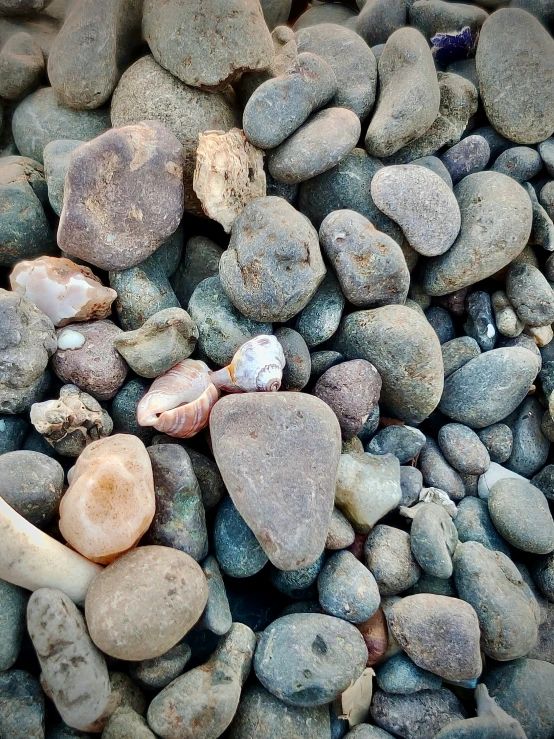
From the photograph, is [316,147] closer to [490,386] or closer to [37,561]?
[490,386]

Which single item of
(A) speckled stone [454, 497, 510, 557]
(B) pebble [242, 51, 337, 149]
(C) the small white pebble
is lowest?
(A) speckled stone [454, 497, 510, 557]

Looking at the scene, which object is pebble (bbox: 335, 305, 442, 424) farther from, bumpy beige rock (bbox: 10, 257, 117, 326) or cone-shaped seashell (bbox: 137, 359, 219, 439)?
bumpy beige rock (bbox: 10, 257, 117, 326)

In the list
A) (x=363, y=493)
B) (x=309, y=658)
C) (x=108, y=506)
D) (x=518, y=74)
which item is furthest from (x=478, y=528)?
(x=518, y=74)

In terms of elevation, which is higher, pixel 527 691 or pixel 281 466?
pixel 281 466

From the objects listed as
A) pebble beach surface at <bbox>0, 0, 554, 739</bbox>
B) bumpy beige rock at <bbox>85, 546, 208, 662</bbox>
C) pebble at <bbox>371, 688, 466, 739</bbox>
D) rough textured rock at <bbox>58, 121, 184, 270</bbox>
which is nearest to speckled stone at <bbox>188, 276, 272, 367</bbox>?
pebble beach surface at <bbox>0, 0, 554, 739</bbox>

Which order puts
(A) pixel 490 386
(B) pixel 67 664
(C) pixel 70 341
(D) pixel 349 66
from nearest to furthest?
1. (B) pixel 67 664
2. (C) pixel 70 341
3. (A) pixel 490 386
4. (D) pixel 349 66

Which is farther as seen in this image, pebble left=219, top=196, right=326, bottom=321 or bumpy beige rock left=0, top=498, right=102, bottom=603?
pebble left=219, top=196, right=326, bottom=321

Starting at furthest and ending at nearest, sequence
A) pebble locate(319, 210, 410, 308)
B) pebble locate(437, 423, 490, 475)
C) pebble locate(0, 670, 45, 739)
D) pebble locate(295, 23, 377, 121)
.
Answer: pebble locate(295, 23, 377, 121)
pebble locate(437, 423, 490, 475)
pebble locate(319, 210, 410, 308)
pebble locate(0, 670, 45, 739)
